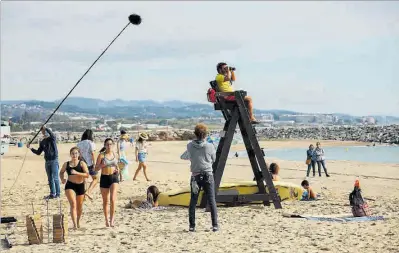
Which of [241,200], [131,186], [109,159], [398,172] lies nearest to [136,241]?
[109,159]

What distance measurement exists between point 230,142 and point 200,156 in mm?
2380

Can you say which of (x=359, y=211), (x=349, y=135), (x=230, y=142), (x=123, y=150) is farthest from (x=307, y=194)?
(x=349, y=135)

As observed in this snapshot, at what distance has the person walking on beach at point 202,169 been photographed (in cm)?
910

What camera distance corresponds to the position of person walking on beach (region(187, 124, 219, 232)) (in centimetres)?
910

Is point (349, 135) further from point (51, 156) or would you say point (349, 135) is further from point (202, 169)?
point (202, 169)

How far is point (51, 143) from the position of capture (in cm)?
1337

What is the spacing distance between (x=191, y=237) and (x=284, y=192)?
4152mm

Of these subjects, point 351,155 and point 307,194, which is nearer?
point 307,194

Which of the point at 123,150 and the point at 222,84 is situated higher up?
the point at 222,84

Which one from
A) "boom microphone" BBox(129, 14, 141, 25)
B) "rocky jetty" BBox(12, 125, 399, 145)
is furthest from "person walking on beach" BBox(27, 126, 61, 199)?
"rocky jetty" BBox(12, 125, 399, 145)

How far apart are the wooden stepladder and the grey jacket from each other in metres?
2.04

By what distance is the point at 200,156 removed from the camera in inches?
360

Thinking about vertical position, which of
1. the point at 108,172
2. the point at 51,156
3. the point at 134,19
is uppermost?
the point at 134,19

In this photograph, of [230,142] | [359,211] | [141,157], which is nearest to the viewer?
[359,211]
